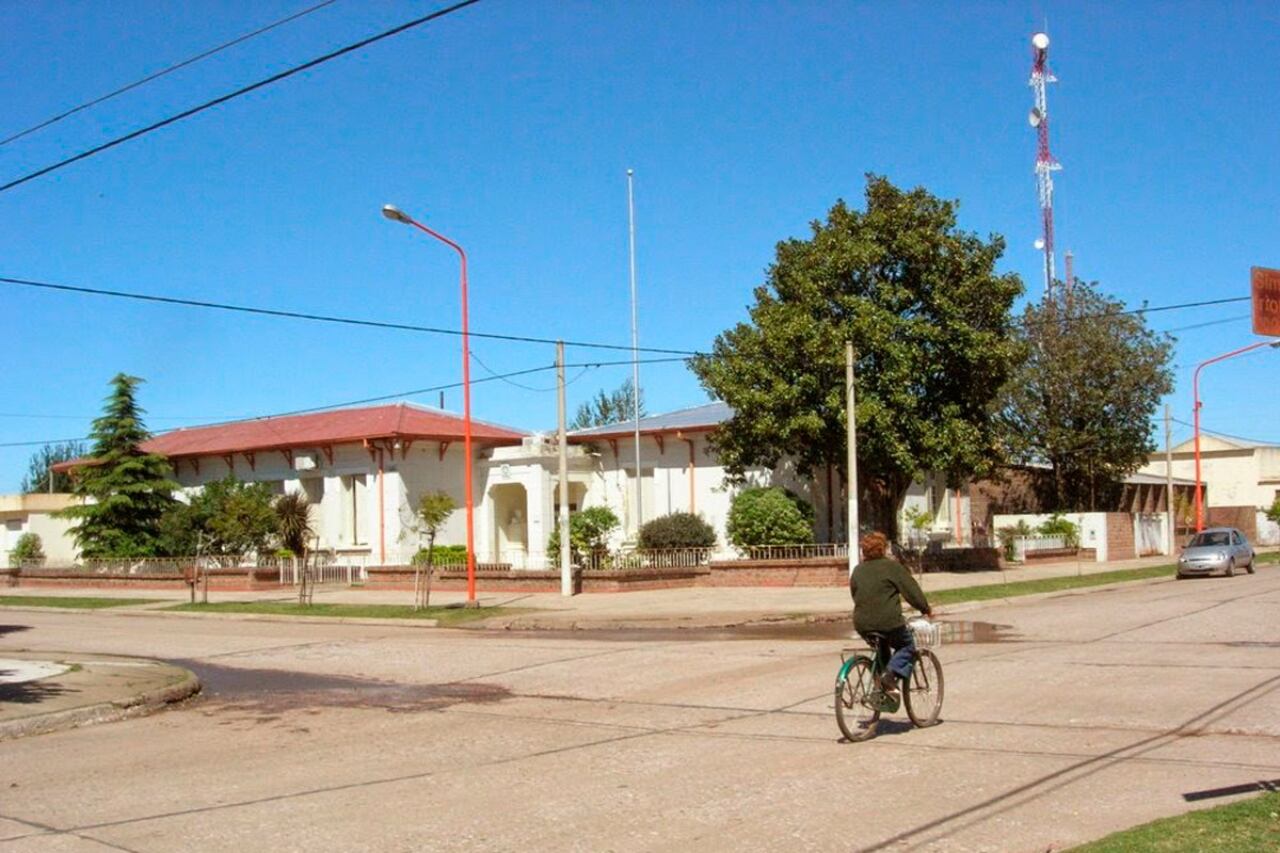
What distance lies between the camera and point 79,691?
14.0m

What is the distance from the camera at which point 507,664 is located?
17.0 meters

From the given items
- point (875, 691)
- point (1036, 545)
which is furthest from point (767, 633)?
point (1036, 545)

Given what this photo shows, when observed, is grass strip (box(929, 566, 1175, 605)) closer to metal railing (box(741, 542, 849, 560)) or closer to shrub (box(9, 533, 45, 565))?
metal railing (box(741, 542, 849, 560))

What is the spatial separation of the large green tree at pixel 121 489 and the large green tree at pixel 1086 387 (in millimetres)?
33469

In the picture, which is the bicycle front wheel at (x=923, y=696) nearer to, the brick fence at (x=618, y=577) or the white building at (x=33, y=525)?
the brick fence at (x=618, y=577)

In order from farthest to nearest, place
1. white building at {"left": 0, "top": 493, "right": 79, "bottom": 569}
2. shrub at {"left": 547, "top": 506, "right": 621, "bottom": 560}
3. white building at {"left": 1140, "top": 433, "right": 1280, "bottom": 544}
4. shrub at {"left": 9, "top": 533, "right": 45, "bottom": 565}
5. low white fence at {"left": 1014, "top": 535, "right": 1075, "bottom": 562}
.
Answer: white building at {"left": 1140, "top": 433, "right": 1280, "bottom": 544} → white building at {"left": 0, "top": 493, "right": 79, "bottom": 569} → shrub at {"left": 9, "top": 533, "right": 45, "bottom": 565} → low white fence at {"left": 1014, "top": 535, "right": 1075, "bottom": 562} → shrub at {"left": 547, "top": 506, "right": 621, "bottom": 560}

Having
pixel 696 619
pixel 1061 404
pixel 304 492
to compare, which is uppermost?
pixel 1061 404

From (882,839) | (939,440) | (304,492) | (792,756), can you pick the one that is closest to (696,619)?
(939,440)

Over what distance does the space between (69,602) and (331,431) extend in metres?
10.7

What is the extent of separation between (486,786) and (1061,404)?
145 feet

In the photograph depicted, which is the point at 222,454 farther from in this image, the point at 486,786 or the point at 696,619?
the point at 486,786

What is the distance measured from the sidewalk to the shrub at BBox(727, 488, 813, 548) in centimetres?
255

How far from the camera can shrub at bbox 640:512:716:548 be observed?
3488 cm

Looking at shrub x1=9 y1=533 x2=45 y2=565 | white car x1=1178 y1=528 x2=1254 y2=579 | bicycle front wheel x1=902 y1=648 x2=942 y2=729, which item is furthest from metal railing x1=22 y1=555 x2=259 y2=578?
bicycle front wheel x1=902 y1=648 x2=942 y2=729
